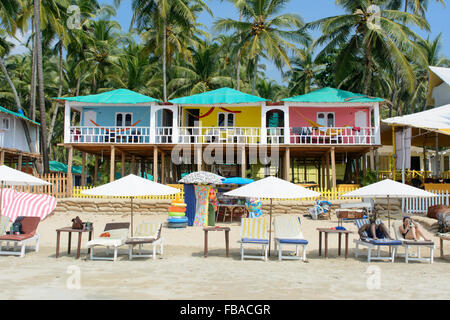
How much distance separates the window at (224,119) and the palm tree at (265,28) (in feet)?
9.55

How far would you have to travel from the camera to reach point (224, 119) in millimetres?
24578

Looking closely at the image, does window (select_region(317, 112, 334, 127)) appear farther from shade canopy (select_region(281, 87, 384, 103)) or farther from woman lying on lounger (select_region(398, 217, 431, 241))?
woman lying on lounger (select_region(398, 217, 431, 241))

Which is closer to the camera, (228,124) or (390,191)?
(390,191)

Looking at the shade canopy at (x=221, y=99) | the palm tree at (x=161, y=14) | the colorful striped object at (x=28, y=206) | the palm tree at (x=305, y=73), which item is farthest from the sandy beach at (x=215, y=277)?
the palm tree at (x=305, y=73)

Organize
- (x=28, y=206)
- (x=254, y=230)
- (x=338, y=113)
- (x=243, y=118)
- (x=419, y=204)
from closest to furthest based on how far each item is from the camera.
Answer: (x=254, y=230) < (x=28, y=206) < (x=419, y=204) < (x=338, y=113) < (x=243, y=118)

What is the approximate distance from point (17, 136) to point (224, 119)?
12.3m

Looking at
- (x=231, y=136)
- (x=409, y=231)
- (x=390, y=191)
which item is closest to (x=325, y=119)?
(x=231, y=136)

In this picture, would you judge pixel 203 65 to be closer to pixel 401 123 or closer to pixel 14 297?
pixel 401 123

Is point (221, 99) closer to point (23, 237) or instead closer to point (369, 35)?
point (369, 35)

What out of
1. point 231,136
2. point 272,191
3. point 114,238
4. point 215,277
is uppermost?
point 231,136

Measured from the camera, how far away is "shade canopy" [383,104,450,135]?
16781 mm

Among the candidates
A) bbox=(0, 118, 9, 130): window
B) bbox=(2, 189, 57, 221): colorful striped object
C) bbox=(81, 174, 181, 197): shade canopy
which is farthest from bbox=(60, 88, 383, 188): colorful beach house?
bbox=(81, 174, 181, 197): shade canopy

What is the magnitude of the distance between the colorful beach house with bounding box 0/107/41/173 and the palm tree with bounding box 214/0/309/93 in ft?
42.2
